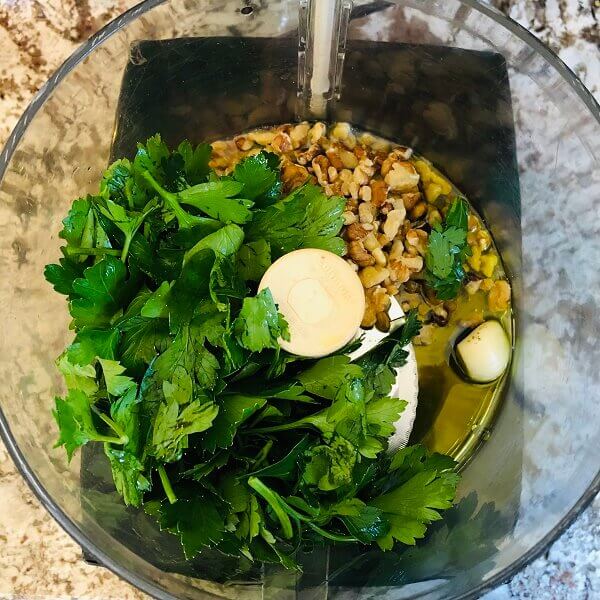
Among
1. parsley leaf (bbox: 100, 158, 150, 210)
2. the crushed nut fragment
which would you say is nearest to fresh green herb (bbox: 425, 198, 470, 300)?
the crushed nut fragment

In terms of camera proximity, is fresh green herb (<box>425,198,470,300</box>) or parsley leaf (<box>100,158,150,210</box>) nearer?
parsley leaf (<box>100,158,150,210</box>)

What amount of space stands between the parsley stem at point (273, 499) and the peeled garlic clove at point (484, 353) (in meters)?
0.37

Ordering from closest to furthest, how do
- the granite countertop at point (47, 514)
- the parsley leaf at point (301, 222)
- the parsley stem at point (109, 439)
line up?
the parsley stem at point (109, 439) < the parsley leaf at point (301, 222) < the granite countertop at point (47, 514)

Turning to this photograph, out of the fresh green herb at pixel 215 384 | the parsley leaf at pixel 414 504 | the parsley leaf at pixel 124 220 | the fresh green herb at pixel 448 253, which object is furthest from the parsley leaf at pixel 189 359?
the fresh green herb at pixel 448 253

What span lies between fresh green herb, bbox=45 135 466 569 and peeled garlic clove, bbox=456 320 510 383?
19 centimetres

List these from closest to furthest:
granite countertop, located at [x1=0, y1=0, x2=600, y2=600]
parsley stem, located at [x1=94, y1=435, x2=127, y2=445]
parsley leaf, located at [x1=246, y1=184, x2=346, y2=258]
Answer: parsley stem, located at [x1=94, y1=435, x2=127, y2=445] → parsley leaf, located at [x1=246, y1=184, x2=346, y2=258] → granite countertop, located at [x1=0, y1=0, x2=600, y2=600]

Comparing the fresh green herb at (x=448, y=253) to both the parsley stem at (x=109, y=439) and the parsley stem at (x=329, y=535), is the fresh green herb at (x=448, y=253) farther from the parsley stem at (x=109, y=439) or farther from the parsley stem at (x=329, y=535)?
the parsley stem at (x=109, y=439)

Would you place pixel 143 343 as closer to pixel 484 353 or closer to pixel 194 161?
pixel 194 161

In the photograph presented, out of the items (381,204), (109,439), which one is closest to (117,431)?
(109,439)

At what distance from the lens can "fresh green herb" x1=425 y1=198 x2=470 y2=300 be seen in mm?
894

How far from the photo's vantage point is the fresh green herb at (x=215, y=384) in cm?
64

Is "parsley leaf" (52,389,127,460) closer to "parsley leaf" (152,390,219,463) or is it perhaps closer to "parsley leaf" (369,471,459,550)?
"parsley leaf" (152,390,219,463)

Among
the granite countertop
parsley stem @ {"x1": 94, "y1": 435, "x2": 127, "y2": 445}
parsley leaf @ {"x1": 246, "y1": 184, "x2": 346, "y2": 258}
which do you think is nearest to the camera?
parsley stem @ {"x1": 94, "y1": 435, "x2": 127, "y2": 445}

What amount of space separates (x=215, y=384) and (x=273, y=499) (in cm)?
12
